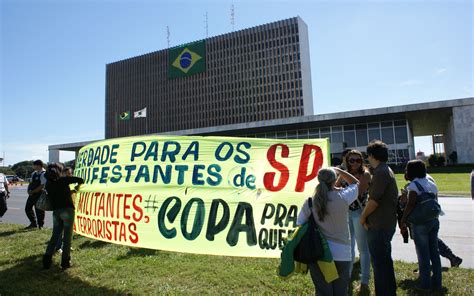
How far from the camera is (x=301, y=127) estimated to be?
4522 centimetres

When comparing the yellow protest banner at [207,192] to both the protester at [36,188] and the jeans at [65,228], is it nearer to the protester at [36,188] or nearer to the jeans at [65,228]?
the jeans at [65,228]

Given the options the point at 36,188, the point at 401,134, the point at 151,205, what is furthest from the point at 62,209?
the point at 401,134

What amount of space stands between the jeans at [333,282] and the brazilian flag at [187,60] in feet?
384

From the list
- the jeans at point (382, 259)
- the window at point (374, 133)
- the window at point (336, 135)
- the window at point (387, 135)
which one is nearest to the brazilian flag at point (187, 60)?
the window at point (336, 135)

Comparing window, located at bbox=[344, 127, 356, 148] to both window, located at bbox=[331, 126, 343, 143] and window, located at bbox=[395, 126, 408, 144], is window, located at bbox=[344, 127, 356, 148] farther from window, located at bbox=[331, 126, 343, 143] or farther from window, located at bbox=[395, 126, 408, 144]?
window, located at bbox=[395, 126, 408, 144]

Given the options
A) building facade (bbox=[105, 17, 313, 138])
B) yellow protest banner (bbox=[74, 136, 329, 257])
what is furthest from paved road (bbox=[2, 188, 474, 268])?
building facade (bbox=[105, 17, 313, 138])

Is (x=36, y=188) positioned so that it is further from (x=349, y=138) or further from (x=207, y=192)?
(x=349, y=138)

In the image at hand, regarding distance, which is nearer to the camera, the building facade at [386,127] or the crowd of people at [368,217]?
the crowd of people at [368,217]

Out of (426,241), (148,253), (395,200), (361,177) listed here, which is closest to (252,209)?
(361,177)

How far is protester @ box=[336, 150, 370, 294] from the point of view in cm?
483

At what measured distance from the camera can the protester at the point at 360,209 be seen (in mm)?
4828

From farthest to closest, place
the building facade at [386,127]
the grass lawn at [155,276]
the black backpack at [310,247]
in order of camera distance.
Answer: the building facade at [386,127], the grass lawn at [155,276], the black backpack at [310,247]

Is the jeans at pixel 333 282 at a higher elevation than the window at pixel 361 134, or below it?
below

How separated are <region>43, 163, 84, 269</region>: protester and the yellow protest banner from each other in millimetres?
623
